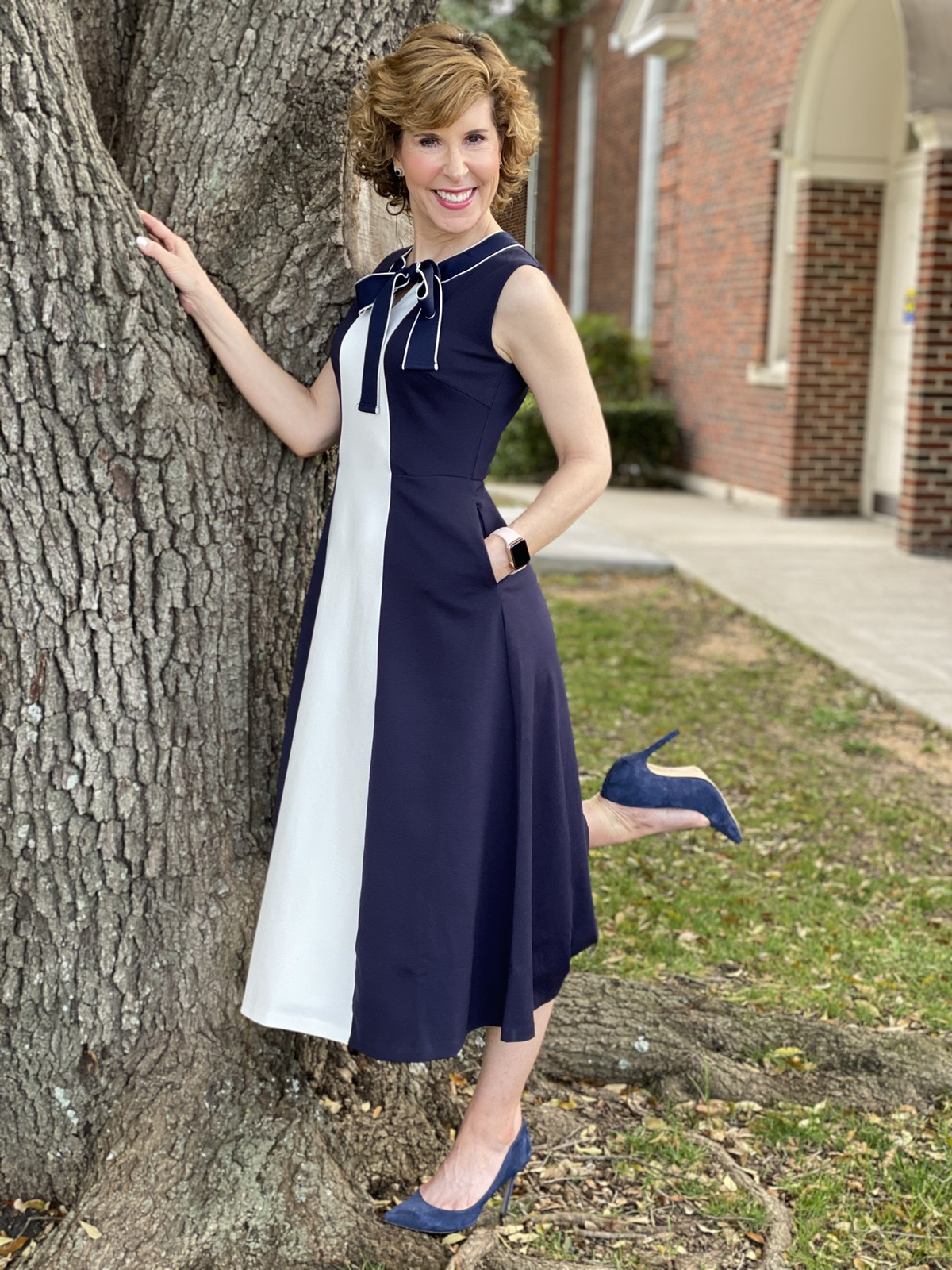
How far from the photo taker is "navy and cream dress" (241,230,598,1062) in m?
2.10

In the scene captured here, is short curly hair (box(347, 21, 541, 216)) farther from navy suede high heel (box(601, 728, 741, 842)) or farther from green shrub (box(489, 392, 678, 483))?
green shrub (box(489, 392, 678, 483))

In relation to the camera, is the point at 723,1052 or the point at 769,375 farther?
the point at 769,375

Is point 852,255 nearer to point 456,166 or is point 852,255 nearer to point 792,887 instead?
point 792,887

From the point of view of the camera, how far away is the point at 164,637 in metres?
2.25

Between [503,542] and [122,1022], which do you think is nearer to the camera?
[503,542]

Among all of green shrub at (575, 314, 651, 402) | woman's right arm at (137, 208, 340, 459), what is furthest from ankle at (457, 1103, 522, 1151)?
green shrub at (575, 314, 651, 402)

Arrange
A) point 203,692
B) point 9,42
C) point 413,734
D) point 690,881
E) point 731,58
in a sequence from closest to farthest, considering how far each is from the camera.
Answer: point 9,42 < point 413,734 < point 203,692 < point 690,881 < point 731,58

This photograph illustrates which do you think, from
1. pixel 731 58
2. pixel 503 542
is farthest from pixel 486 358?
pixel 731 58

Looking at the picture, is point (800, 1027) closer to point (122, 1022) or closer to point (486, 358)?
point (122, 1022)

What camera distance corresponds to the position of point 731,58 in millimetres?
11609

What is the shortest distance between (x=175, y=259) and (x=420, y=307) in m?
0.41

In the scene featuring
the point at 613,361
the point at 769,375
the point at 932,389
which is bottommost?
the point at 932,389

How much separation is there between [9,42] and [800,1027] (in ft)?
7.85

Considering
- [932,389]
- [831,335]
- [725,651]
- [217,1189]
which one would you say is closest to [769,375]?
[831,335]
